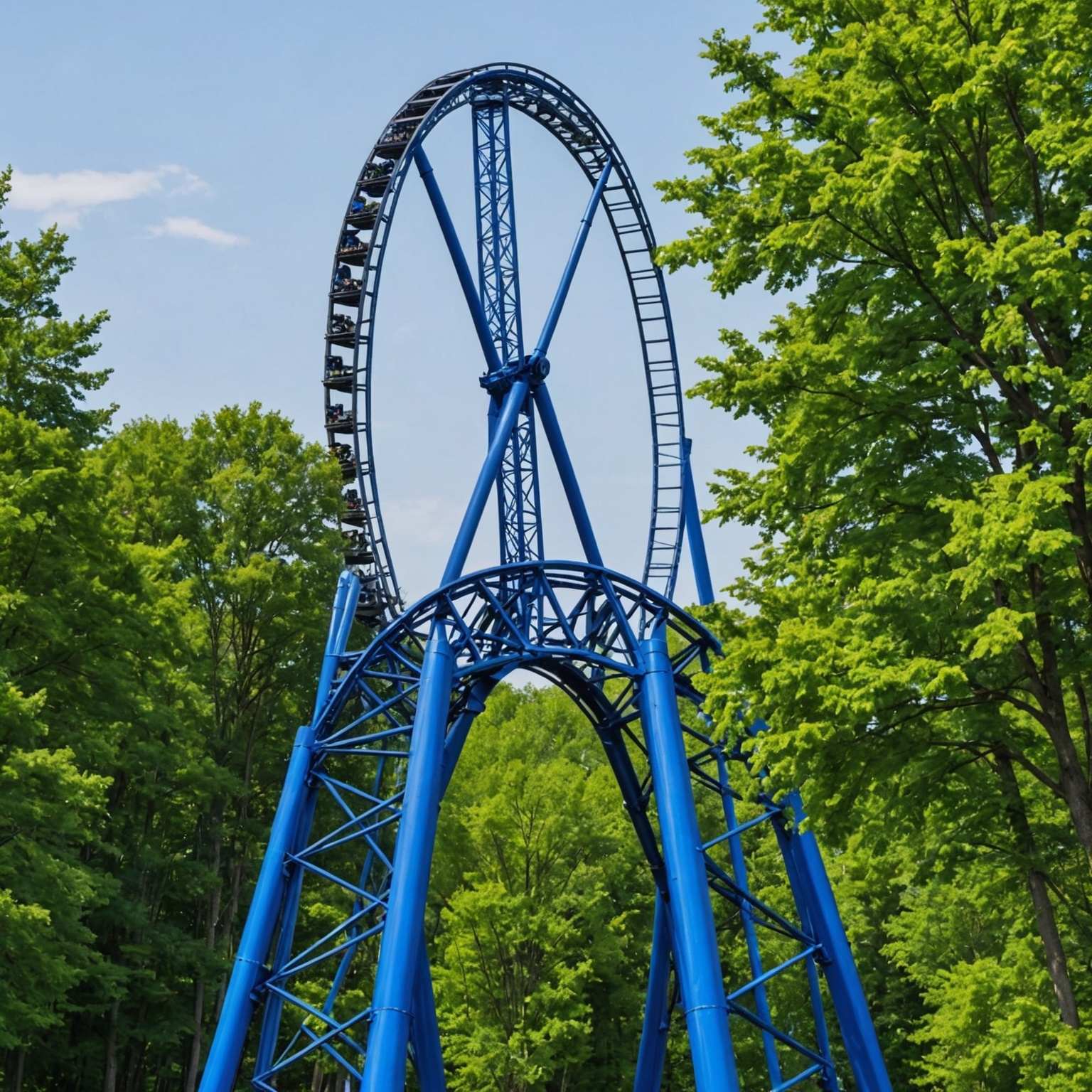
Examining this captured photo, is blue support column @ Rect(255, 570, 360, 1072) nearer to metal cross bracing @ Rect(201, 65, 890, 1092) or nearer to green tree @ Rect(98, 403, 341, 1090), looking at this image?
metal cross bracing @ Rect(201, 65, 890, 1092)

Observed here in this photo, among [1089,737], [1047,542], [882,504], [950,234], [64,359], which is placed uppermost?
[64,359]

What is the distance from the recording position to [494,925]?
2511 centimetres

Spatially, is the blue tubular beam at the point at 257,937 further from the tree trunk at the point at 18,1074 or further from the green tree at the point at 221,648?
the green tree at the point at 221,648

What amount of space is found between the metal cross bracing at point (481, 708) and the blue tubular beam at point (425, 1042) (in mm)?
27

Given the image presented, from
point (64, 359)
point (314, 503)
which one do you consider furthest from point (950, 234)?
point (314, 503)

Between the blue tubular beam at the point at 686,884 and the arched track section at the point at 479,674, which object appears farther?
the arched track section at the point at 479,674

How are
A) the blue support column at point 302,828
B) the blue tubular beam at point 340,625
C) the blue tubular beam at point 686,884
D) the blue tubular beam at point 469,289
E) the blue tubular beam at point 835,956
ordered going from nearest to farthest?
the blue tubular beam at point 686,884
the blue tubular beam at point 835,956
the blue support column at point 302,828
the blue tubular beam at point 340,625
the blue tubular beam at point 469,289

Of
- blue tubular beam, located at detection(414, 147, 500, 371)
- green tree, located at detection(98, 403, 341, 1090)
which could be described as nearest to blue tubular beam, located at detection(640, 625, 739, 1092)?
blue tubular beam, located at detection(414, 147, 500, 371)

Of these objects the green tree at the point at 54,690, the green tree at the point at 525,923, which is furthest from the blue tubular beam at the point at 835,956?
the green tree at the point at 525,923

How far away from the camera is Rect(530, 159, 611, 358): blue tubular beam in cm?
2148

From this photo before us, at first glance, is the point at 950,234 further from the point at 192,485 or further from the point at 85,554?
the point at 192,485

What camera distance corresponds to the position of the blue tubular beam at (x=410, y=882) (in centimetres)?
1194

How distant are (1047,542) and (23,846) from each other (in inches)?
494

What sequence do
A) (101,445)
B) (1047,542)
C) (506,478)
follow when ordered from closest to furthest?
(1047,542)
(506,478)
(101,445)
